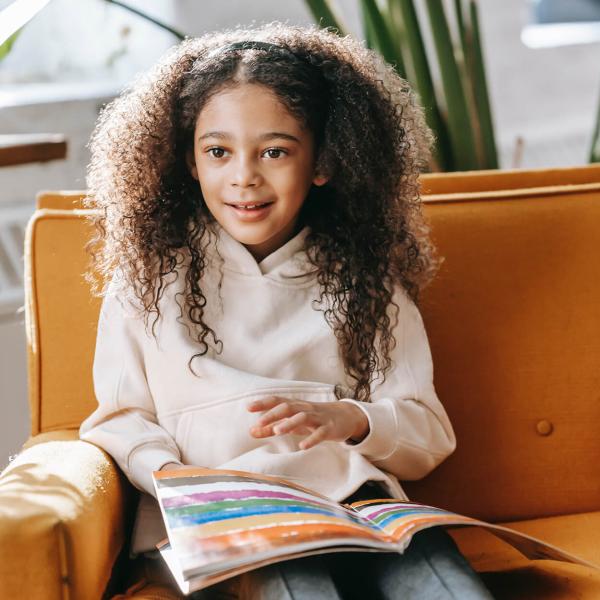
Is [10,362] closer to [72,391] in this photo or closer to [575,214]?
[72,391]

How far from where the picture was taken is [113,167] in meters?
1.29

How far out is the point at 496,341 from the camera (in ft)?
4.59

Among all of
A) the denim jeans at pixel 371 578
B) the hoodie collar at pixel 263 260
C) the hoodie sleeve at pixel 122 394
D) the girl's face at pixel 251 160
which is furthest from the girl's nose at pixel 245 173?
the denim jeans at pixel 371 578

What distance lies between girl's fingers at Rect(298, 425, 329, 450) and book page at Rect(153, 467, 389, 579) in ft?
0.17

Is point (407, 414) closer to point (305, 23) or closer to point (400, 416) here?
point (400, 416)

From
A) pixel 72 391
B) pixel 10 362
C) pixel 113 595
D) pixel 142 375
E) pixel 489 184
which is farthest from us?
pixel 10 362

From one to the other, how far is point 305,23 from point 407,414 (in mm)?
1481

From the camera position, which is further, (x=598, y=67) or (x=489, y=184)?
(x=598, y=67)

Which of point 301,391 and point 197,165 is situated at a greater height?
point 197,165

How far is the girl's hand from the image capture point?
103 centimetres

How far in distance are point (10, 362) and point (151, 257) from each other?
952 mm

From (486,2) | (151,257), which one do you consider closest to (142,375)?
(151,257)

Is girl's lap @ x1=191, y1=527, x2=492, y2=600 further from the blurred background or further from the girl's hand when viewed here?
the blurred background

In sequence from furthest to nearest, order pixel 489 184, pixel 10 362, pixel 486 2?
pixel 486 2
pixel 10 362
pixel 489 184
